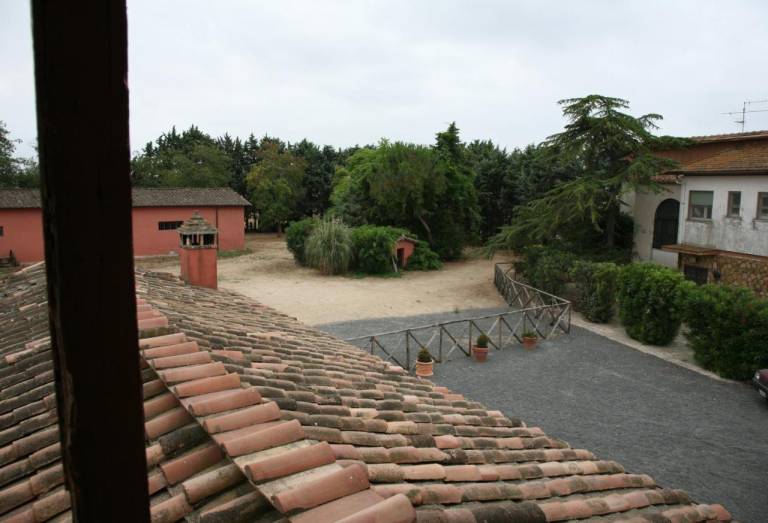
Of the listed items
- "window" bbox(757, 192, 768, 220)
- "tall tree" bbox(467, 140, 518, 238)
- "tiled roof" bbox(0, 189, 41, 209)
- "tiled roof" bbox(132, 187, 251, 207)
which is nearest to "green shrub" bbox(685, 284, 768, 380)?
"window" bbox(757, 192, 768, 220)

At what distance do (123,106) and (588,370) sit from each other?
1504 centimetres

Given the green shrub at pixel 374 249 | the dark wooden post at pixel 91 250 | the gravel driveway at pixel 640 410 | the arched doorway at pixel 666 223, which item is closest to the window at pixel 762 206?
the arched doorway at pixel 666 223

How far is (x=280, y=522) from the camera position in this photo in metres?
2.39

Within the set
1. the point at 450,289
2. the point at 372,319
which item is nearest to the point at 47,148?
the point at 372,319

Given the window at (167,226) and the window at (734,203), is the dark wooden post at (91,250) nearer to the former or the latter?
the window at (734,203)

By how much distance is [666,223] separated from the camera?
25.5 meters

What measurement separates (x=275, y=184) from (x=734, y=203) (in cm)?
3403

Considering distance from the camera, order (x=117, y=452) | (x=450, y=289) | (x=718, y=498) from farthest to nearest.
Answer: (x=450, y=289) → (x=718, y=498) → (x=117, y=452)

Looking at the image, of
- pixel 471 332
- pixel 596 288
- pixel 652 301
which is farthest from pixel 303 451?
pixel 596 288

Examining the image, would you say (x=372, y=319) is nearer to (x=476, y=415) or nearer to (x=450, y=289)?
(x=450, y=289)

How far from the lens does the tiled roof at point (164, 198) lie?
3038cm

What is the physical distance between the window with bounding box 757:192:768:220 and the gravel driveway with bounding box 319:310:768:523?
833 centimetres

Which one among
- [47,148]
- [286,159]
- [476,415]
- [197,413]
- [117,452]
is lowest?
[476,415]

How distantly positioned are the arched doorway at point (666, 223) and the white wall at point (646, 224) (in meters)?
0.19
